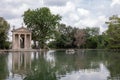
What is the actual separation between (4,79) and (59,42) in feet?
342

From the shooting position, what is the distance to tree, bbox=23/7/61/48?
101 m

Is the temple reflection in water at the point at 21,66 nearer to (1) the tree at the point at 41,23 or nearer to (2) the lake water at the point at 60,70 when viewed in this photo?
(2) the lake water at the point at 60,70

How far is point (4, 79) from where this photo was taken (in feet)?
63.0

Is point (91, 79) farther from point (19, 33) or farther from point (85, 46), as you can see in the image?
point (85, 46)

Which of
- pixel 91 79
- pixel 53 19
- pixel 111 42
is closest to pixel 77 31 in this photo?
pixel 53 19

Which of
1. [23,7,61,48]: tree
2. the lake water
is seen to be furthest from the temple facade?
the lake water

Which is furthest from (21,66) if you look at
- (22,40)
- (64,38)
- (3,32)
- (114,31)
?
(64,38)

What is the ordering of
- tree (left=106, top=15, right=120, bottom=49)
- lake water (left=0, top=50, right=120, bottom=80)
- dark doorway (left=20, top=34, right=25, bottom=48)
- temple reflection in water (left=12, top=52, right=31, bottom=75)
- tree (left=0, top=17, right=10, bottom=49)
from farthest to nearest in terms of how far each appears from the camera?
1. dark doorway (left=20, top=34, right=25, bottom=48)
2. tree (left=0, top=17, right=10, bottom=49)
3. tree (left=106, top=15, right=120, bottom=49)
4. temple reflection in water (left=12, top=52, right=31, bottom=75)
5. lake water (left=0, top=50, right=120, bottom=80)

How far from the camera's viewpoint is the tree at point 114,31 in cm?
A: 7469

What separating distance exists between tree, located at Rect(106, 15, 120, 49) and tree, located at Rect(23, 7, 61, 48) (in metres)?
28.0

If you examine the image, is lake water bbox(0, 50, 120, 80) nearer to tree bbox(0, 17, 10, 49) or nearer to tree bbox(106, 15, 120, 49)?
tree bbox(106, 15, 120, 49)

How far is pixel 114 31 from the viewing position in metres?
75.4

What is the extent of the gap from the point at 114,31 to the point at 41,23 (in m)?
32.7

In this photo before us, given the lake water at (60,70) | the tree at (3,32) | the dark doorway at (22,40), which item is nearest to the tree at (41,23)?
the dark doorway at (22,40)
